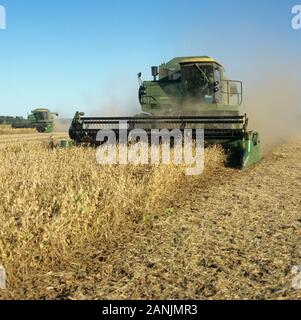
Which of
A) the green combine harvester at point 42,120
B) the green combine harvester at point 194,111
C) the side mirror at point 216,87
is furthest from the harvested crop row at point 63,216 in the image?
the green combine harvester at point 42,120

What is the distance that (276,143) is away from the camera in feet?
55.2

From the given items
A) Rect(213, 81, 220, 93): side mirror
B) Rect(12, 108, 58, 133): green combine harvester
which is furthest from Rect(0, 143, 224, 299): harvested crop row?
Rect(12, 108, 58, 133): green combine harvester

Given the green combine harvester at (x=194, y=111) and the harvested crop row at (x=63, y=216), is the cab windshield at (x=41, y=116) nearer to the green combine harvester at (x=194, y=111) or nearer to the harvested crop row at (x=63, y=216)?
the green combine harvester at (x=194, y=111)

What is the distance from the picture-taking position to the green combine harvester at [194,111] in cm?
948

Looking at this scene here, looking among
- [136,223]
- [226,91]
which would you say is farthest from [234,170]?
[136,223]

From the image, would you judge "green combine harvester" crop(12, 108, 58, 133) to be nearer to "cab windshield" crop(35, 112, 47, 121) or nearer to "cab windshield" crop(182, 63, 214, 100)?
"cab windshield" crop(35, 112, 47, 121)

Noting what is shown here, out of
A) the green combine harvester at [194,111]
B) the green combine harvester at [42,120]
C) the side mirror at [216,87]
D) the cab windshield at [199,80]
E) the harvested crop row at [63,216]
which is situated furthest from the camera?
A: the green combine harvester at [42,120]

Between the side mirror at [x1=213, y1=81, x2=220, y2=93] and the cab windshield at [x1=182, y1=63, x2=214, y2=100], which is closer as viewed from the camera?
the side mirror at [x1=213, y1=81, x2=220, y2=93]

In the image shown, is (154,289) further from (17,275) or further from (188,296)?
(17,275)

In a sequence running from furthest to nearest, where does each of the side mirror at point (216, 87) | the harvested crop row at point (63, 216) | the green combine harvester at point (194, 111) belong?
1. the side mirror at point (216, 87)
2. the green combine harvester at point (194, 111)
3. the harvested crop row at point (63, 216)

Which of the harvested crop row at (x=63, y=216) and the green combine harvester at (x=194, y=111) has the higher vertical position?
the green combine harvester at (x=194, y=111)

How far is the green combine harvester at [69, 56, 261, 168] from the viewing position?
948 cm
